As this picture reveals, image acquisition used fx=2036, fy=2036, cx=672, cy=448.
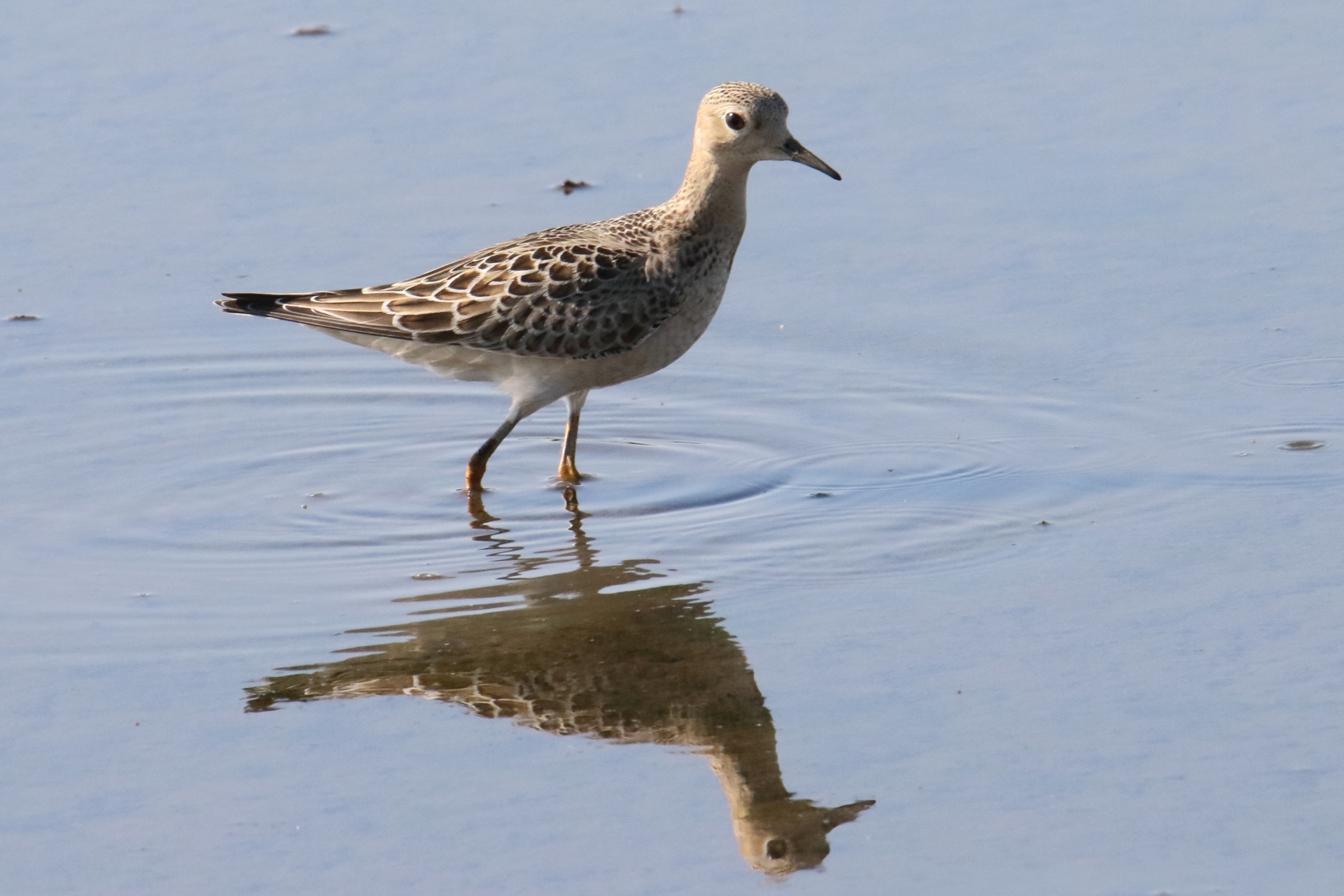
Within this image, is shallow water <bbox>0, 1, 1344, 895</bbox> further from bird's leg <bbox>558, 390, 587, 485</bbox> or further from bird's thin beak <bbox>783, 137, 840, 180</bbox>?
bird's thin beak <bbox>783, 137, 840, 180</bbox>

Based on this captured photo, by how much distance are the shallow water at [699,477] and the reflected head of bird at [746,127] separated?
115 centimetres

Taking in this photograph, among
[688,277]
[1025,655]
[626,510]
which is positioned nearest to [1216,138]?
[688,277]

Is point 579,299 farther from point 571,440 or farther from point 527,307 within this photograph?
point 571,440

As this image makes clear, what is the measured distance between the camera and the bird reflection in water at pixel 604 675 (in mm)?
6176

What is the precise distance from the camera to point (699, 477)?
920cm

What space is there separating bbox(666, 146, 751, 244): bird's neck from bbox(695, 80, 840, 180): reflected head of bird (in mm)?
35

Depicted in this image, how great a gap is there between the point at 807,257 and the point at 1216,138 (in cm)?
274

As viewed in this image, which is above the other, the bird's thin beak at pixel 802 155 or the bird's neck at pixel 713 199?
the bird's thin beak at pixel 802 155

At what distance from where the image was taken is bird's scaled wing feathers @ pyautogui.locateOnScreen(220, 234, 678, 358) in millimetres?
9320

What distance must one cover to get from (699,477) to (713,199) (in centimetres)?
136

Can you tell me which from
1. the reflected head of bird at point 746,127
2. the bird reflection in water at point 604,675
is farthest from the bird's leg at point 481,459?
the reflected head of bird at point 746,127

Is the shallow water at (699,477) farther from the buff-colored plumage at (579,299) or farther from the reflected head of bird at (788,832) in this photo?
the buff-colored plumage at (579,299)

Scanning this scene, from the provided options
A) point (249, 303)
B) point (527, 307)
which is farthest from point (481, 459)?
point (249, 303)

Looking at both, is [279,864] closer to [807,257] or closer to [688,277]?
[688,277]
